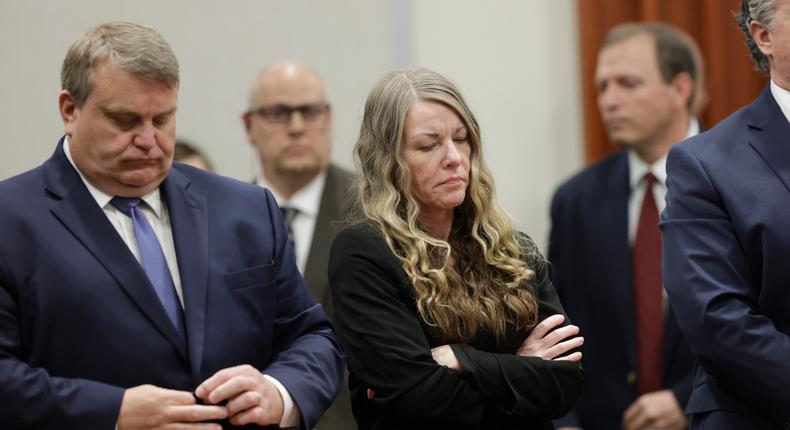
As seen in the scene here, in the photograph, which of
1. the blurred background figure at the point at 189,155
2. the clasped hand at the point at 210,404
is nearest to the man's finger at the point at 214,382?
the clasped hand at the point at 210,404

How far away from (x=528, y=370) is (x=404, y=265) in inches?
15.4

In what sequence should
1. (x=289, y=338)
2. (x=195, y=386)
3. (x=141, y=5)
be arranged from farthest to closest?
(x=141, y=5) < (x=289, y=338) < (x=195, y=386)

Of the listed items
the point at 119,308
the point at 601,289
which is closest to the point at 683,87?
the point at 601,289

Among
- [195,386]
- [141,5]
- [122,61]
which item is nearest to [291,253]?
[195,386]

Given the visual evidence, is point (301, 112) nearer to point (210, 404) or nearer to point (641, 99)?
point (641, 99)

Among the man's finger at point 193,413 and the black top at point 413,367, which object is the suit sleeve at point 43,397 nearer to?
the man's finger at point 193,413

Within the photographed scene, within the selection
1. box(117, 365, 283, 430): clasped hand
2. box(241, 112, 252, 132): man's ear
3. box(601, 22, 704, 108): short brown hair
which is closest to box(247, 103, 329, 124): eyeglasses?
box(241, 112, 252, 132): man's ear

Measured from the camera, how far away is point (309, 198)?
15.1 feet

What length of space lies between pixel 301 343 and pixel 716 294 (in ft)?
3.35

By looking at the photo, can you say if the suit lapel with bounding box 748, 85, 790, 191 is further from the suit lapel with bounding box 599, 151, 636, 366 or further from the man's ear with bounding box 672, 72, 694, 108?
the man's ear with bounding box 672, 72, 694, 108

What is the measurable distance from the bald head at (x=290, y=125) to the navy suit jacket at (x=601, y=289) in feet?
3.34

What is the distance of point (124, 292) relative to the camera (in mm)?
2805

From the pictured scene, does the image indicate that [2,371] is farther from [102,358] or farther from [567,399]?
[567,399]

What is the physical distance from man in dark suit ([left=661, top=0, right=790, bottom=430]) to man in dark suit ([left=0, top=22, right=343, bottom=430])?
3.00 feet
